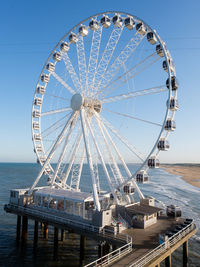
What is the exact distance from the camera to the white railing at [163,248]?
15468 mm

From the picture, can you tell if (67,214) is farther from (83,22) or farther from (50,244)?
(83,22)

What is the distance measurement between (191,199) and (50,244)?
4042cm

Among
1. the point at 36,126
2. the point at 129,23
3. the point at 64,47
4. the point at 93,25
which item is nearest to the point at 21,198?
the point at 36,126

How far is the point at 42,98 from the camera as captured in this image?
3472cm

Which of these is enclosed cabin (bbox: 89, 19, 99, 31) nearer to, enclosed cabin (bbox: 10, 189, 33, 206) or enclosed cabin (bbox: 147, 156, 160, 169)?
enclosed cabin (bbox: 147, 156, 160, 169)

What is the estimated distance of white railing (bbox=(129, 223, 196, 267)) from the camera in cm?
1547

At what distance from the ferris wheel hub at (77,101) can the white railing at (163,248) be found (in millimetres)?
16816

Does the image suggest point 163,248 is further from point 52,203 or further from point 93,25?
point 93,25

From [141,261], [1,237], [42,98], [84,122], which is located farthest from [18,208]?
[141,261]

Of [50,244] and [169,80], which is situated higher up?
[169,80]

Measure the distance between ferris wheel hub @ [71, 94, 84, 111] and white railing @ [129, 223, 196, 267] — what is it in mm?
16816

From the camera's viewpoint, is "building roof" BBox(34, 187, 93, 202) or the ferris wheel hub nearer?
"building roof" BBox(34, 187, 93, 202)

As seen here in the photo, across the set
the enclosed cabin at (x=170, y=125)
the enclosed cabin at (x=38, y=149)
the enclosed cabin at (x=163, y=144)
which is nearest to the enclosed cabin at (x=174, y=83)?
the enclosed cabin at (x=170, y=125)

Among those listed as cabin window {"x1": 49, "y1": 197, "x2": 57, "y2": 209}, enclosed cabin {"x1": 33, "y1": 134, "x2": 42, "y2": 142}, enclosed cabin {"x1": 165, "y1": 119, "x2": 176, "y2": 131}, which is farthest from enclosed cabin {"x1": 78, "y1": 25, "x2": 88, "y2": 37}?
cabin window {"x1": 49, "y1": 197, "x2": 57, "y2": 209}
